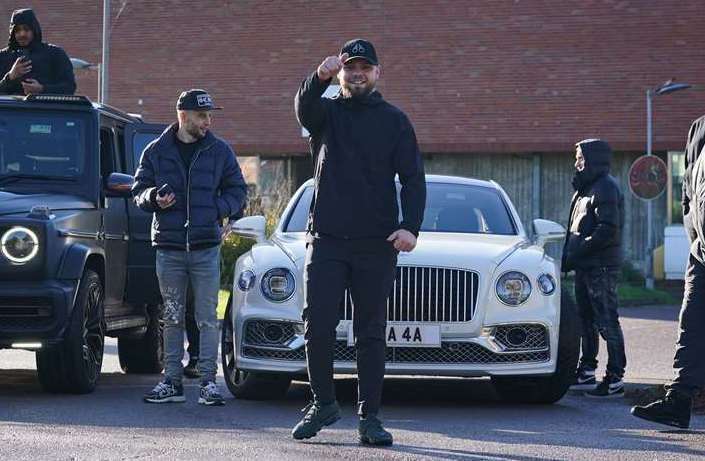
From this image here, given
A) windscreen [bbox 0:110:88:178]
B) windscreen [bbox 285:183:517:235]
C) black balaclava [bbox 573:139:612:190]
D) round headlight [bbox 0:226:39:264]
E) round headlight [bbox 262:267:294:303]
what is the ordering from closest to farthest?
round headlight [bbox 262:267:294:303], round headlight [bbox 0:226:39:264], windscreen [bbox 0:110:88:178], windscreen [bbox 285:183:517:235], black balaclava [bbox 573:139:612:190]

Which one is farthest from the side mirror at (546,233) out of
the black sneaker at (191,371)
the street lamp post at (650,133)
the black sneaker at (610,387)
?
the street lamp post at (650,133)

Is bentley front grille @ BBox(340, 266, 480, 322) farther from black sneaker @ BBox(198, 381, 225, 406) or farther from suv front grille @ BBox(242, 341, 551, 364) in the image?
black sneaker @ BBox(198, 381, 225, 406)

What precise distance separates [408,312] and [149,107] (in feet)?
108

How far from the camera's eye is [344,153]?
801 cm

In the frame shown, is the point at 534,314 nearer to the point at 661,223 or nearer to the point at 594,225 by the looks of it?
the point at 594,225

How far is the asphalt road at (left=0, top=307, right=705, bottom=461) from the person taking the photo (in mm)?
7625

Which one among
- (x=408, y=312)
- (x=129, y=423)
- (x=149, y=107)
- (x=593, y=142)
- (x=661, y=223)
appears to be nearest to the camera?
(x=129, y=423)

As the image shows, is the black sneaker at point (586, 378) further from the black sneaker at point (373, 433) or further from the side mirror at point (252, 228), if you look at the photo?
the black sneaker at point (373, 433)

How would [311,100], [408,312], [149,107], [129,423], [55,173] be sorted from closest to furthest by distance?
[311,100], [129,423], [408,312], [55,173], [149,107]

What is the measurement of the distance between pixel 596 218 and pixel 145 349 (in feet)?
12.0

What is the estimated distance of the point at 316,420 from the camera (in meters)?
7.99

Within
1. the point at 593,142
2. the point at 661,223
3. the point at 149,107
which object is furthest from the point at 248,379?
the point at 149,107

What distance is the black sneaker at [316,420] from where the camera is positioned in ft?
26.2

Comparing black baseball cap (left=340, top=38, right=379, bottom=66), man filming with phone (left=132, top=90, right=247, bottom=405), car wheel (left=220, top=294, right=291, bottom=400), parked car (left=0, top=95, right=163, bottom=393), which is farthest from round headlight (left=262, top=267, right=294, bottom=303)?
black baseball cap (left=340, top=38, right=379, bottom=66)
